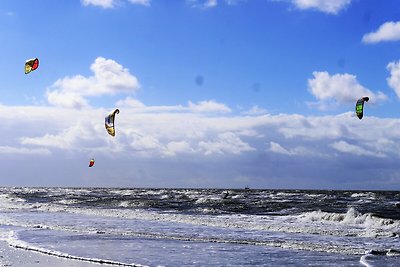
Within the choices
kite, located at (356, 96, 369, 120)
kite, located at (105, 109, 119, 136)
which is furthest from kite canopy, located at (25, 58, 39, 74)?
kite, located at (356, 96, 369, 120)

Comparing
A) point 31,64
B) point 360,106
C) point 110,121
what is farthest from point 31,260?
point 360,106

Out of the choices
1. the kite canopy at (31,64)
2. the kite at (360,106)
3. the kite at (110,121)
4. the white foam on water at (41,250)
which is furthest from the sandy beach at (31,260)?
the kite at (360,106)

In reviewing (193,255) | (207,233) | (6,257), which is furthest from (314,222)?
(6,257)

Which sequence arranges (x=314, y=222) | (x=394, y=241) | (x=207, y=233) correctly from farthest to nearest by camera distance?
(x=314, y=222) → (x=207, y=233) → (x=394, y=241)

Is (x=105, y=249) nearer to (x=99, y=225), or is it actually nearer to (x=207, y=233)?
(x=207, y=233)

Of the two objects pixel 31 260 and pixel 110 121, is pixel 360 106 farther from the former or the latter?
pixel 31 260

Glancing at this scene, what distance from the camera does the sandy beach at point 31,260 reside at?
469 inches

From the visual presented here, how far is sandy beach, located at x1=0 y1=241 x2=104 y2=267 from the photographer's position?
469 inches

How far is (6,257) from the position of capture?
12.9 meters

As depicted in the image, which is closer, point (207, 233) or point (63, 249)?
point (63, 249)

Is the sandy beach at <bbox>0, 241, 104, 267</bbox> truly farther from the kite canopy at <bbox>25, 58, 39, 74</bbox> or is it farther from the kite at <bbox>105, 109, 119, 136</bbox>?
the kite canopy at <bbox>25, 58, 39, 74</bbox>

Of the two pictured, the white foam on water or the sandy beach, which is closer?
the sandy beach

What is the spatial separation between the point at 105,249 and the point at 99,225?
8.53 metres

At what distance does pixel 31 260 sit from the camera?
12523mm
